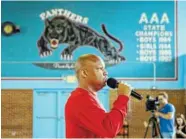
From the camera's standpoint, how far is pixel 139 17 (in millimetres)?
9227

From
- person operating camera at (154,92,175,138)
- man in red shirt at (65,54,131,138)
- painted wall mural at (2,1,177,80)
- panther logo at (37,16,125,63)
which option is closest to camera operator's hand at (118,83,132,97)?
man in red shirt at (65,54,131,138)

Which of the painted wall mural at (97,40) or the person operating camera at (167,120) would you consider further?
the painted wall mural at (97,40)

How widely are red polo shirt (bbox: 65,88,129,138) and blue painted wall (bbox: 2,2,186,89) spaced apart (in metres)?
7.37

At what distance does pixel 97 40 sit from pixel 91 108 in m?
7.76

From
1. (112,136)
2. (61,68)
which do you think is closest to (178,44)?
(61,68)

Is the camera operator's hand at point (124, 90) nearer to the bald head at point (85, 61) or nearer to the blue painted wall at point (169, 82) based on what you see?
the bald head at point (85, 61)

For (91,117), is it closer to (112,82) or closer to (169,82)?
(112,82)

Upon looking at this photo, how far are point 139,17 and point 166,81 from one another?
4.89 ft

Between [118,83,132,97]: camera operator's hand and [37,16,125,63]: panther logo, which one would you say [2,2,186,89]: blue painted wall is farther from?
[118,83,132,97]: camera operator's hand

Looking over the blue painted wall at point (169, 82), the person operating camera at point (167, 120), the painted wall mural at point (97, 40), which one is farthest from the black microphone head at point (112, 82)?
the painted wall mural at point (97, 40)

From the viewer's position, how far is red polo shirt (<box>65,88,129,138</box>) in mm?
1478

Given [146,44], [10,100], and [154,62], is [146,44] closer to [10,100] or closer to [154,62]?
[154,62]

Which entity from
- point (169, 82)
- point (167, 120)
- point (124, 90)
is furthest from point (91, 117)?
point (169, 82)

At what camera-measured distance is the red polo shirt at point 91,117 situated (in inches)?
58.2
